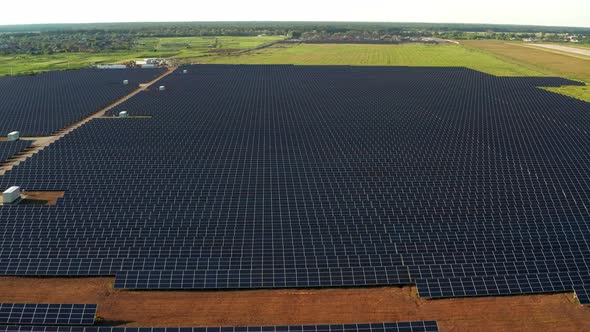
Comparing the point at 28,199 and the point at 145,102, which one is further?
the point at 145,102

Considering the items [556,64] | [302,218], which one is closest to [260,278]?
[302,218]

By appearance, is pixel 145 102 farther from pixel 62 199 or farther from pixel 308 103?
pixel 62 199

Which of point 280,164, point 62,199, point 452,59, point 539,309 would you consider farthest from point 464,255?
point 452,59

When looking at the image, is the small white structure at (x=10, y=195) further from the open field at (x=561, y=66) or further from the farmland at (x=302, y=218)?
the open field at (x=561, y=66)

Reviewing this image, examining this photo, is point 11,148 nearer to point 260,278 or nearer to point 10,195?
point 10,195

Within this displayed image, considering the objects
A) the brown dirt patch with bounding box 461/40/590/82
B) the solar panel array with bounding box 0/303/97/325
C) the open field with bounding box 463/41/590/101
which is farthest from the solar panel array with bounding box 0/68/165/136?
the brown dirt patch with bounding box 461/40/590/82

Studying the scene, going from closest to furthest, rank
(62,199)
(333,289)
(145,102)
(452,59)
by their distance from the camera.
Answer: (333,289), (62,199), (145,102), (452,59)

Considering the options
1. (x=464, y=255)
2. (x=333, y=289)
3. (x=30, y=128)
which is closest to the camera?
(x=333, y=289)
